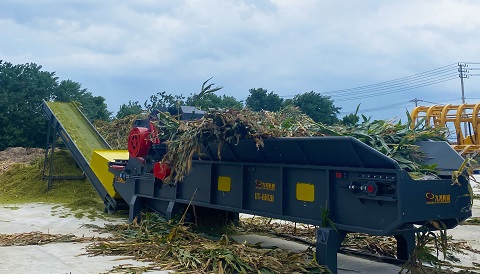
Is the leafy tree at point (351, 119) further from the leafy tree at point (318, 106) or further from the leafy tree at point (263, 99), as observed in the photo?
the leafy tree at point (263, 99)

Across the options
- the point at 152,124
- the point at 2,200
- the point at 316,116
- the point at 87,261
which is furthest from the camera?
the point at 316,116

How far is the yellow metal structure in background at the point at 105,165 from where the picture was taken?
10.0 m

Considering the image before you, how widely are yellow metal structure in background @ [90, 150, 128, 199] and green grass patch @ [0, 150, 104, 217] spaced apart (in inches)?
28.4

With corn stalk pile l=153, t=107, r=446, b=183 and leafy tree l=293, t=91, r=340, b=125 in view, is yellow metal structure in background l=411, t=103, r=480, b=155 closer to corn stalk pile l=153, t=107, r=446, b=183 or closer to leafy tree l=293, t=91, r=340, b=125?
corn stalk pile l=153, t=107, r=446, b=183

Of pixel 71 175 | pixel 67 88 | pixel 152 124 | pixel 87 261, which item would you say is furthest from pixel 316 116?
pixel 87 261

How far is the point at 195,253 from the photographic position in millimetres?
6199

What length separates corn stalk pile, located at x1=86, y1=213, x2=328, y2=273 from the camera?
558 centimetres

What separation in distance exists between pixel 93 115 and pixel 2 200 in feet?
54.7

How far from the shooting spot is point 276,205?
6.25 metres

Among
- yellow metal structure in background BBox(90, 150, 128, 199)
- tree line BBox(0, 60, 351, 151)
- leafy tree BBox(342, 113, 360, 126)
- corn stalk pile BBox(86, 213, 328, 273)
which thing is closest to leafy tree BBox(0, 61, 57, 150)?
tree line BBox(0, 60, 351, 151)

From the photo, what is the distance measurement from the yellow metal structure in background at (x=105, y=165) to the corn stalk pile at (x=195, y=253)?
2404 mm

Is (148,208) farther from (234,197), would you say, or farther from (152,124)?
(234,197)

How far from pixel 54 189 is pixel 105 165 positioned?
312 centimetres

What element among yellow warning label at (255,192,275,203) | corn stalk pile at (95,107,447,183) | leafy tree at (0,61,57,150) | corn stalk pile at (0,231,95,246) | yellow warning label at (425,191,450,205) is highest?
leafy tree at (0,61,57,150)
